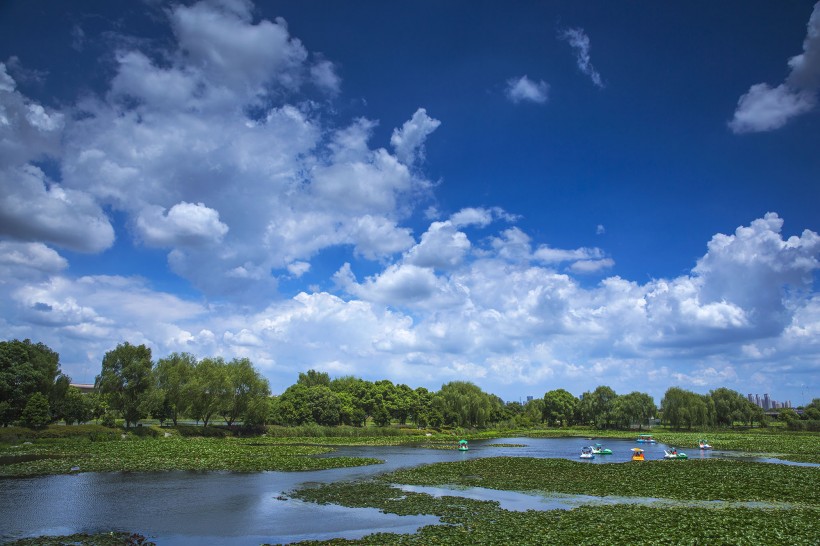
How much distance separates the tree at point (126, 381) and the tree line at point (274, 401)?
6.1 inches

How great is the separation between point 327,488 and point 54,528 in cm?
1684

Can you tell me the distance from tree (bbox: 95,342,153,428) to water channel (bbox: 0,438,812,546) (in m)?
41.5

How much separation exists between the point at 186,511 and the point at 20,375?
5578 cm

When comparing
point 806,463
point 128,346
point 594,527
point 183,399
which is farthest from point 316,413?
point 594,527

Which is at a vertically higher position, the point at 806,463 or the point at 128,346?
the point at 128,346

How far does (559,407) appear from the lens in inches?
6462

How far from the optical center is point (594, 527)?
78.0 feet

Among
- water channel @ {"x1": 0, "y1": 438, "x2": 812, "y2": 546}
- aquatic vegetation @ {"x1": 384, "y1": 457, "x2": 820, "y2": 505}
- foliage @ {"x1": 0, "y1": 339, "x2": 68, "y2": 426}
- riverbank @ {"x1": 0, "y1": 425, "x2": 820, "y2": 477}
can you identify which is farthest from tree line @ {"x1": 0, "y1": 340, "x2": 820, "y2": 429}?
aquatic vegetation @ {"x1": 384, "y1": 457, "x2": 820, "y2": 505}

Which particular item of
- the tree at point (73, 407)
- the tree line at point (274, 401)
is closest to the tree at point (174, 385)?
the tree line at point (274, 401)

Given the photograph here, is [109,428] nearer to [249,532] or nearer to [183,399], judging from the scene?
[183,399]

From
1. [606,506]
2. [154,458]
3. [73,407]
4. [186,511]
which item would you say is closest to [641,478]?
[606,506]

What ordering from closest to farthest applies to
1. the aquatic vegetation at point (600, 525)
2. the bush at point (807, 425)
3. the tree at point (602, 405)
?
the aquatic vegetation at point (600, 525) → the bush at point (807, 425) → the tree at point (602, 405)

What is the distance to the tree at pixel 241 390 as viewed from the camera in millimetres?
91125

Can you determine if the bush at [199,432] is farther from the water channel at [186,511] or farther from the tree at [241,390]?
the water channel at [186,511]
